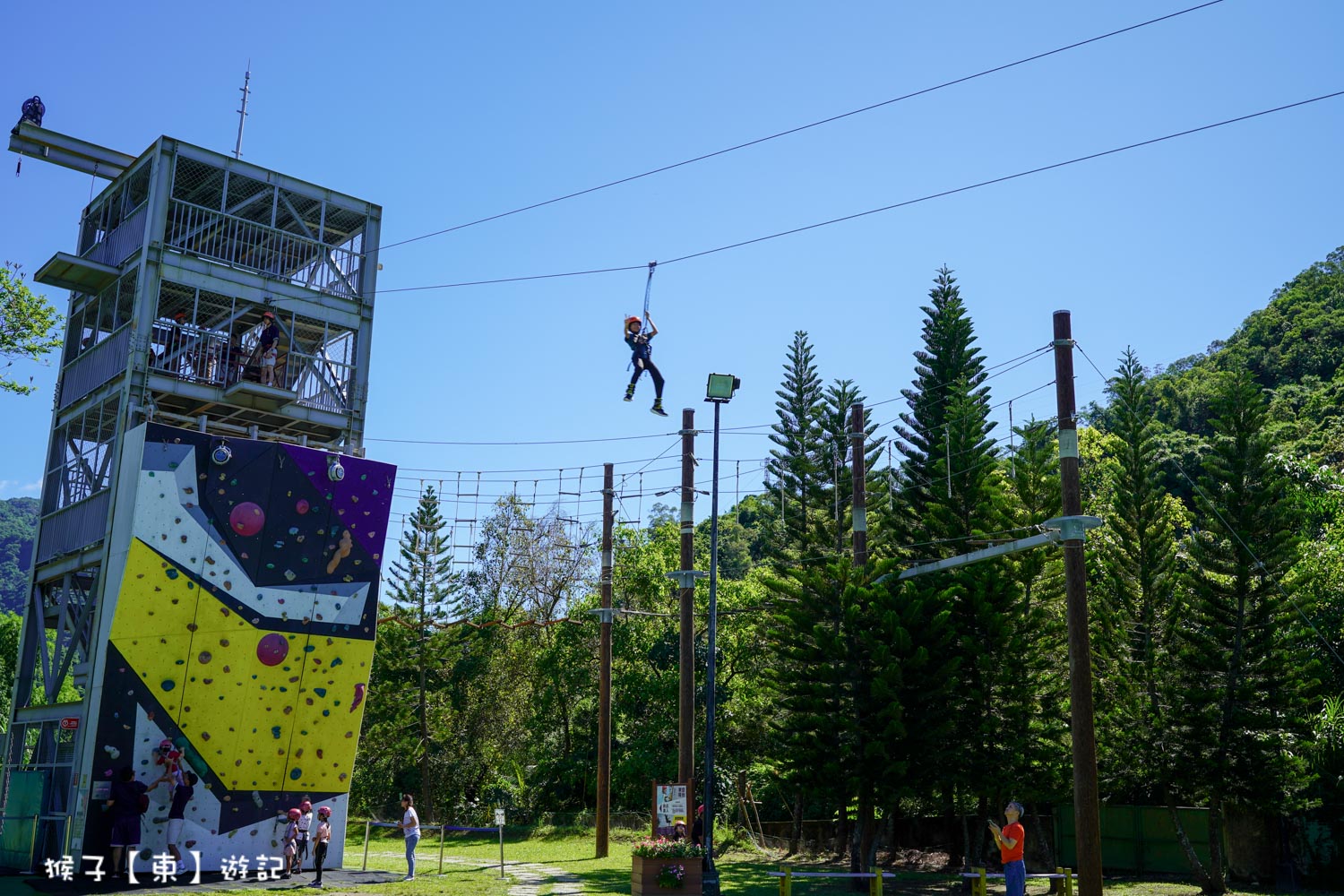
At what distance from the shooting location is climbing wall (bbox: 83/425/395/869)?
17.2 meters

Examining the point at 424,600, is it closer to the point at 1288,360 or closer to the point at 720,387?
the point at 720,387

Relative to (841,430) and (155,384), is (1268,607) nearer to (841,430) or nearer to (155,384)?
(841,430)

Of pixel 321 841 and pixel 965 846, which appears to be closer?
pixel 321 841

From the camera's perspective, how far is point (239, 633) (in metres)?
18.1

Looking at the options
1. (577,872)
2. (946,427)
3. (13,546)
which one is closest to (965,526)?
(946,427)

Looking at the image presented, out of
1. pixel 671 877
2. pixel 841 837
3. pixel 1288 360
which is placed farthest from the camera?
pixel 1288 360

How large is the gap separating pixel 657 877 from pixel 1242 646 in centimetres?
1307

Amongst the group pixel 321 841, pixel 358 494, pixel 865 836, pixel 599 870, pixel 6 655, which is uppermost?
pixel 358 494

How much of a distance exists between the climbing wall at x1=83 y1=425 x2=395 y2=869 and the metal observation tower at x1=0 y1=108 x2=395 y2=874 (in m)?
0.03

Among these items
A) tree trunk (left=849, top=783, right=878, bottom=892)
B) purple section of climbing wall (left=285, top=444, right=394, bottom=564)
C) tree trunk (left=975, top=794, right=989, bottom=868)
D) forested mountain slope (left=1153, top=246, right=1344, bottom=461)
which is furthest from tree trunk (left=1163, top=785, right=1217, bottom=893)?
forested mountain slope (left=1153, top=246, right=1344, bottom=461)

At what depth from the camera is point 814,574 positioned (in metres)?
22.6

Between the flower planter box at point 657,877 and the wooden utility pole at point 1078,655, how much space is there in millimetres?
5137

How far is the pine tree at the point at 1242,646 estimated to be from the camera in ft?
68.2

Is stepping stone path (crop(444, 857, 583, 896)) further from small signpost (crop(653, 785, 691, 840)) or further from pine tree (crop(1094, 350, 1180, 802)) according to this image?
pine tree (crop(1094, 350, 1180, 802))
